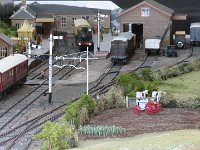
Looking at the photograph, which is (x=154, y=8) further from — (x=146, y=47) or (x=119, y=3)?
(x=119, y=3)

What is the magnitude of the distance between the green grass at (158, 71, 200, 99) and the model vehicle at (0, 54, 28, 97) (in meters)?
9.41

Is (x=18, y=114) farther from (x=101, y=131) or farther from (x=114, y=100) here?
(x=101, y=131)

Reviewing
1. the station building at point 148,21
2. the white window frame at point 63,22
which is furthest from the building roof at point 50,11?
the station building at point 148,21

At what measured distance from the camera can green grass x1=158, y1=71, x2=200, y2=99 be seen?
4209cm

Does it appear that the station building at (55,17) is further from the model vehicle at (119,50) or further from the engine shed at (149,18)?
the model vehicle at (119,50)

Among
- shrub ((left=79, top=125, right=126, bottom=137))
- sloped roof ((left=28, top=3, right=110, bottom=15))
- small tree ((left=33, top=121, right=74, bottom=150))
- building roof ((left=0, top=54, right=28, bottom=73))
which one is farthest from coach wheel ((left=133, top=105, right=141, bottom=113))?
sloped roof ((left=28, top=3, right=110, bottom=15))

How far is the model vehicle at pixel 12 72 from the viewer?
136 feet

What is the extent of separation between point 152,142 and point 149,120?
6.22 meters

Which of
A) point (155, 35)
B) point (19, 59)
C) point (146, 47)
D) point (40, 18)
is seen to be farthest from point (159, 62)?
point (40, 18)

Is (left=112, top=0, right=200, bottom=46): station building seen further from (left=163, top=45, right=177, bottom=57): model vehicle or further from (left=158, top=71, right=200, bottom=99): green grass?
(left=158, top=71, right=200, bottom=99): green grass

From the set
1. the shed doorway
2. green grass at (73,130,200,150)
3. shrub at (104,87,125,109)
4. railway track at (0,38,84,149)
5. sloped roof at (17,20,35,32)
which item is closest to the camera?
green grass at (73,130,200,150)

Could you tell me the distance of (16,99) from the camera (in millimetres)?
41844

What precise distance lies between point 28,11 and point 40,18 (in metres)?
1.67

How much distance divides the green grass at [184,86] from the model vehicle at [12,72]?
9.41 meters
